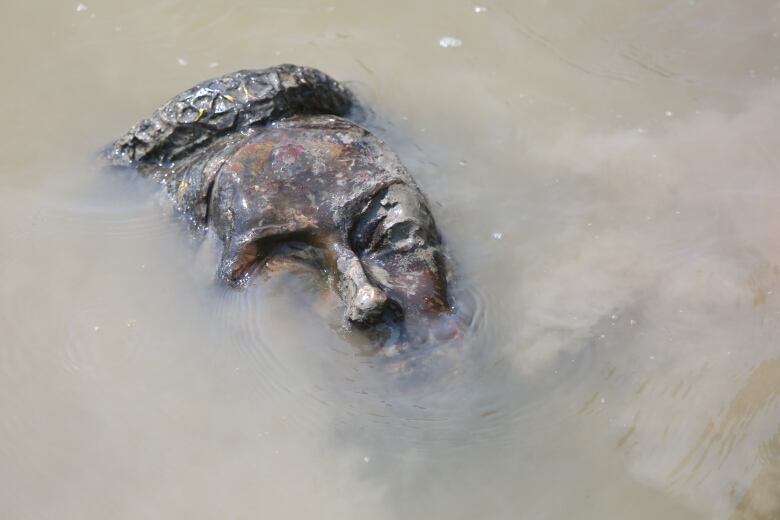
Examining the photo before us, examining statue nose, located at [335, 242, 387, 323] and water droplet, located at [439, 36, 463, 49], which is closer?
statue nose, located at [335, 242, 387, 323]

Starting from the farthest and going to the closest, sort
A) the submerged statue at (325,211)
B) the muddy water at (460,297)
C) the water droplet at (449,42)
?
1. the water droplet at (449,42)
2. the submerged statue at (325,211)
3. the muddy water at (460,297)

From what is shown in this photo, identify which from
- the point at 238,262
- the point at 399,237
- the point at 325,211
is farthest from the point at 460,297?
the point at 238,262

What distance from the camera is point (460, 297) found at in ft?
11.1

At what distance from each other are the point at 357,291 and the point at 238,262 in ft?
1.97

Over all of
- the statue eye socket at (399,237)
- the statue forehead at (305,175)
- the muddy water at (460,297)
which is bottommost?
the muddy water at (460,297)

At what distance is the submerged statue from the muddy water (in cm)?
18

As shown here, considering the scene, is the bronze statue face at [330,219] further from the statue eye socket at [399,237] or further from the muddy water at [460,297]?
the muddy water at [460,297]

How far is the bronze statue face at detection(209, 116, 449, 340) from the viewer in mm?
3168

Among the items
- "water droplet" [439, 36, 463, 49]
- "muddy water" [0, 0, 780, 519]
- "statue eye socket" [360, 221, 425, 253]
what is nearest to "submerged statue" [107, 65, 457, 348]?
"statue eye socket" [360, 221, 425, 253]

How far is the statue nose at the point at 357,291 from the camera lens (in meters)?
2.95

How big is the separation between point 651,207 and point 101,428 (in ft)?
8.57

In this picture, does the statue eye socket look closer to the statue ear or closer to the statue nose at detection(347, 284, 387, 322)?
the statue nose at detection(347, 284, 387, 322)

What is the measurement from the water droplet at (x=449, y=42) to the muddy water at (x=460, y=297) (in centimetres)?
1

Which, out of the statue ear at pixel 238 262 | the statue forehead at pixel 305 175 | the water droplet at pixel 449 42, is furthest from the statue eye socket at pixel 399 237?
the water droplet at pixel 449 42
